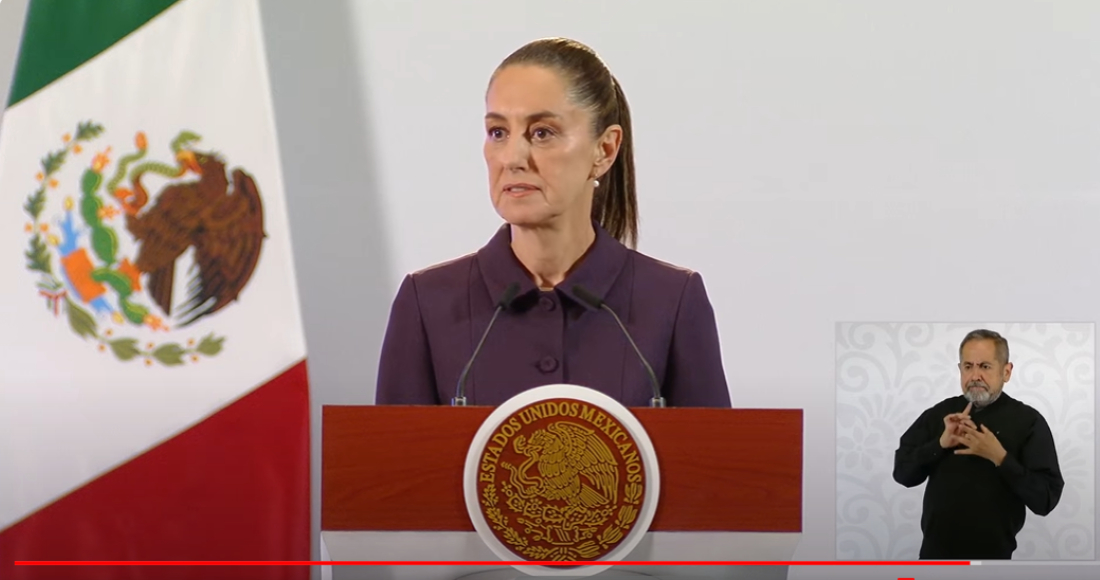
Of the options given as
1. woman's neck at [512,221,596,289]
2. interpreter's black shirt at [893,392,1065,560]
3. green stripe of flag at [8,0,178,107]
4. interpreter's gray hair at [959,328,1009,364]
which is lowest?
interpreter's black shirt at [893,392,1065,560]

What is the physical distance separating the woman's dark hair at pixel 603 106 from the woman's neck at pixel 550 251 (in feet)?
0.64

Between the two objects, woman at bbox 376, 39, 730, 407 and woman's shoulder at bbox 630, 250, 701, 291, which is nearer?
woman at bbox 376, 39, 730, 407

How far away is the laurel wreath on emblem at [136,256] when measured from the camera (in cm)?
294

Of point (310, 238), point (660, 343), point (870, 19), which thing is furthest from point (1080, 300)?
point (310, 238)

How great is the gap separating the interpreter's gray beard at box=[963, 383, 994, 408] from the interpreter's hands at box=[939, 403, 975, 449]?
3 centimetres

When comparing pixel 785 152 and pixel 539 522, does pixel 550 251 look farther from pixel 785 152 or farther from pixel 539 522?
pixel 539 522

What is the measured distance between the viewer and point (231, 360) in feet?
9.69

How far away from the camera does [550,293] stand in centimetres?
231

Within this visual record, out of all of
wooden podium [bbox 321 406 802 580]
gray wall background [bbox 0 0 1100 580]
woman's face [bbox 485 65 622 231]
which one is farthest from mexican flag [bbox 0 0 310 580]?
wooden podium [bbox 321 406 802 580]

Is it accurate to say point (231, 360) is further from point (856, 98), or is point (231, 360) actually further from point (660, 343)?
point (856, 98)

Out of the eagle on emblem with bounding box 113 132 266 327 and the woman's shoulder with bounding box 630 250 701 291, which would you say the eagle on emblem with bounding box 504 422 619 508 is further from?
the eagle on emblem with bounding box 113 132 266 327

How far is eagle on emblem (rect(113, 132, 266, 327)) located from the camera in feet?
Result: 9.68

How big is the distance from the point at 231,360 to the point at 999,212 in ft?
6.80

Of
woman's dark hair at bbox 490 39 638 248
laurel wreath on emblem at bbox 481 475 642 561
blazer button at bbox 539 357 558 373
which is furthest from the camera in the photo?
woman's dark hair at bbox 490 39 638 248
